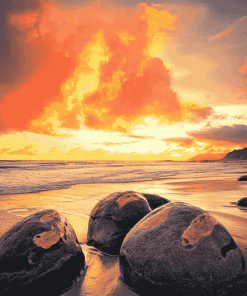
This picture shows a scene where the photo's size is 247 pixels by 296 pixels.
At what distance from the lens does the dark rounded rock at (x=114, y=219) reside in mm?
2709

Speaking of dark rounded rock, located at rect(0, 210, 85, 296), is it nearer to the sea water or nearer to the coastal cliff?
the sea water

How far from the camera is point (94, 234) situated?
2.89 metres

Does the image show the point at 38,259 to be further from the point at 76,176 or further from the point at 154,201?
the point at 76,176

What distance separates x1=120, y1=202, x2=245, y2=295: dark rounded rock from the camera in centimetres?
170

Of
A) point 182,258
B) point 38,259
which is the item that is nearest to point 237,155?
point 182,258

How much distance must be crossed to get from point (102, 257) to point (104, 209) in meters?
0.58

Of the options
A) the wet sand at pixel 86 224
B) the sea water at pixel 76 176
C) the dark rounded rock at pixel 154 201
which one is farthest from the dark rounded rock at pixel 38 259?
the sea water at pixel 76 176

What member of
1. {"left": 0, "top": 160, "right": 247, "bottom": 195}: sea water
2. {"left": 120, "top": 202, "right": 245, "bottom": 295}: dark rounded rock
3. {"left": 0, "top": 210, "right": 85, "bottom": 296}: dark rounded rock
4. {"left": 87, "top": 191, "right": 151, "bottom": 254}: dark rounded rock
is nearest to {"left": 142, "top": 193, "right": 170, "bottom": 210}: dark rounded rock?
{"left": 87, "top": 191, "right": 151, "bottom": 254}: dark rounded rock

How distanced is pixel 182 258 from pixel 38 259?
1.27m

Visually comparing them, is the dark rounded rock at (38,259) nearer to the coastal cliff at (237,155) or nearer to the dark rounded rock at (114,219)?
the dark rounded rock at (114,219)

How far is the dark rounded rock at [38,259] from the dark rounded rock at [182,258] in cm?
53

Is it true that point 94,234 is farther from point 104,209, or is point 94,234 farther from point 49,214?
point 49,214

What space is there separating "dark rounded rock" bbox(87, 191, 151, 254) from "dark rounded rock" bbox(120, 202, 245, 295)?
2.13 ft

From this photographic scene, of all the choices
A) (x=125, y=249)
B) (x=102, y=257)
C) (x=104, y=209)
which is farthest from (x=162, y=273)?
(x=104, y=209)
